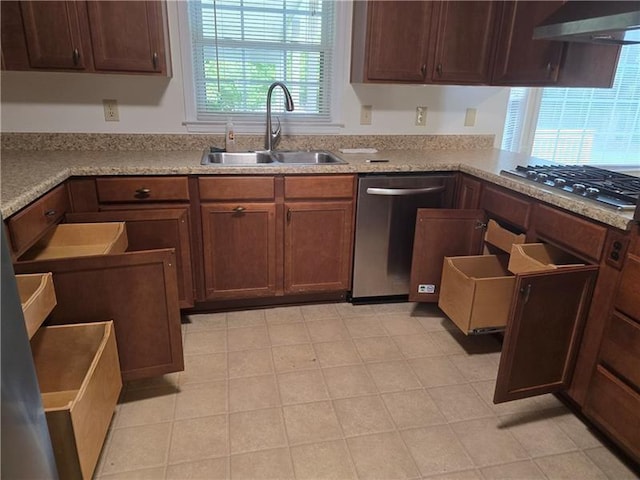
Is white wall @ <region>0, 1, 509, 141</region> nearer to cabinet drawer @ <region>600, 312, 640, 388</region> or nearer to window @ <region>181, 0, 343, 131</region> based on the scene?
window @ <region>181, 0, 343, 131</region>

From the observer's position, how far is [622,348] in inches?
57.8

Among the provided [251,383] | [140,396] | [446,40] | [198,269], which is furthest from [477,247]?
[140,396]

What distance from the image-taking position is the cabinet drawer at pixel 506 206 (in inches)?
75.5

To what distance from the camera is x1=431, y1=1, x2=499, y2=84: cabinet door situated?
2416 millimetres

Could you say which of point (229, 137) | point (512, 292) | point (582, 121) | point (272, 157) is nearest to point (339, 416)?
point (512, 292)

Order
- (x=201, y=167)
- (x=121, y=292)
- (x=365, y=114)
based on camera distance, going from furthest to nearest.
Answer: (x=365, y=114) < (x=201, y=167) < (x=121, y=292)

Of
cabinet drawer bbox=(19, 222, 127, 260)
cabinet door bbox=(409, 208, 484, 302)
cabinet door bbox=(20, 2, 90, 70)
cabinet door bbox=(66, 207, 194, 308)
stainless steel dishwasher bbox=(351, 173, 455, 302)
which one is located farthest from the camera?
stainless steel dishwasher bbox=(351, 173, 455, 302)

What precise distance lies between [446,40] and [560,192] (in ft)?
3.96

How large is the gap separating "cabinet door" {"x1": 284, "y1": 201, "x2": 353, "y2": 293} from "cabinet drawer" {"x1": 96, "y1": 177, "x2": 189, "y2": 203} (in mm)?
562

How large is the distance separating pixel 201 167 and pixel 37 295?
1.04 m

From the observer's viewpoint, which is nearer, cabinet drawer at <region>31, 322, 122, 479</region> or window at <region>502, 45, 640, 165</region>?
cabinet drawer at <region>31, 322, 122, 479</region>

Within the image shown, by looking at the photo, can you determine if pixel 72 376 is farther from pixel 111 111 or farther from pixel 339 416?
pixel 111 111

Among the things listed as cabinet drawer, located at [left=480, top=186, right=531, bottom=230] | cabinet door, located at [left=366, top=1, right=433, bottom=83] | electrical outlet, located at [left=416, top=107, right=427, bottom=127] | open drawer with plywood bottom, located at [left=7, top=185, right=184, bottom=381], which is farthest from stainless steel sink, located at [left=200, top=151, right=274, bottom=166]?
cabinet drawer, located at [left=480, top=186, right=531, bottom=230]

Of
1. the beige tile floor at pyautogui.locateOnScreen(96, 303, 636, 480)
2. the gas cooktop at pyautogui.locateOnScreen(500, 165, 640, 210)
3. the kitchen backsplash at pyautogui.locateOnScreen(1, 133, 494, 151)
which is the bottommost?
the beige tile floor at pyautogui.locateOnScreen(96, 303, 636, 480)
